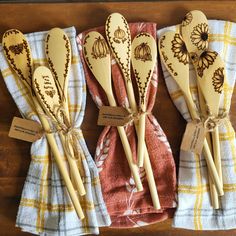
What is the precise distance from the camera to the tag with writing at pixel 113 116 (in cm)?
74

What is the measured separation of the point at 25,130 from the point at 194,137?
35 centimetres

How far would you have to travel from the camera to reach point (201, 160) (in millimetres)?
754

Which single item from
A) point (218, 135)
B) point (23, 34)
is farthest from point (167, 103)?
point (23, 34)

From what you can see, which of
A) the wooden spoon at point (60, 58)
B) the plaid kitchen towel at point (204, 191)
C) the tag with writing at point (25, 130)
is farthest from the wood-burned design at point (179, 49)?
the tag with writing at point (25, 130)

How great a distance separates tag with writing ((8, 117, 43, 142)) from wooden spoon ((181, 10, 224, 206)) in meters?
0.35

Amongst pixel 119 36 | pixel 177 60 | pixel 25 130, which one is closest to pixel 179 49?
pixel 177 60

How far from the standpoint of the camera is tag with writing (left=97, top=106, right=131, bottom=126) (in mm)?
743

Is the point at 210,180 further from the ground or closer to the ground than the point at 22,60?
closer to the ground

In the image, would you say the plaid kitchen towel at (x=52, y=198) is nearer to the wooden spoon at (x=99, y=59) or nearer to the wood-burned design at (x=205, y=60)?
the wooden spoon at (x=99, y=59)

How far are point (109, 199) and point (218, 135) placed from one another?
0.26 m

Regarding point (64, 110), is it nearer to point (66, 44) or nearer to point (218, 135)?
point (66, 44)

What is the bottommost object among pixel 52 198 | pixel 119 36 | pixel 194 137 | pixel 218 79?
pixel 52 198

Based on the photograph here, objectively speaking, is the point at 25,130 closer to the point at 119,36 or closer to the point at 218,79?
the point at 119,36

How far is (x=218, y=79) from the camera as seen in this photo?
75 centimetres
